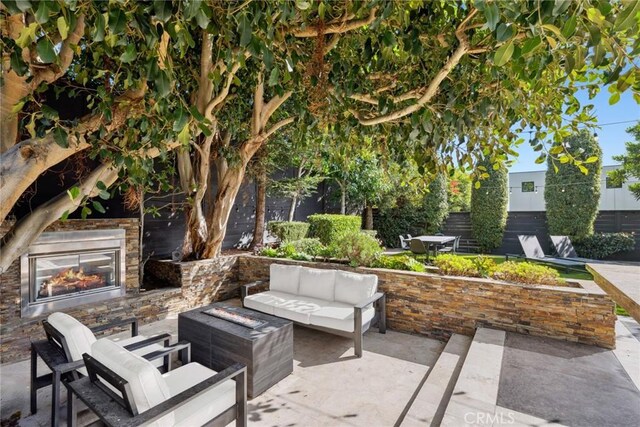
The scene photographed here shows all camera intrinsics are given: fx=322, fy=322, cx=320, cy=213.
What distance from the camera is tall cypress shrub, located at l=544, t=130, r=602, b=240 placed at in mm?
10602

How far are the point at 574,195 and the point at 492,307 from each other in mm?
9488

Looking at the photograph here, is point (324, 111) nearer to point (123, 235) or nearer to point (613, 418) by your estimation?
point (613, 418)

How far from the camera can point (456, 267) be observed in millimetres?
4785

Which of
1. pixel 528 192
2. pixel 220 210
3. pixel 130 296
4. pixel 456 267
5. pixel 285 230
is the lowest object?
pixel 130 296

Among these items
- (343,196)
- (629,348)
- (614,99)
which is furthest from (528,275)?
(343,196)

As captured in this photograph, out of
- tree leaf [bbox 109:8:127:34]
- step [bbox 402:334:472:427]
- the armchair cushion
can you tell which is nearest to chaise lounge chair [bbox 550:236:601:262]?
step [bbox 402:334:472:427]

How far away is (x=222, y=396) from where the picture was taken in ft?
8.04

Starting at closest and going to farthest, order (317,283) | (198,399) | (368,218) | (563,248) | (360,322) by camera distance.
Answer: (198,399)
(360,322)
(317,283)
(563,248)
(368,218)

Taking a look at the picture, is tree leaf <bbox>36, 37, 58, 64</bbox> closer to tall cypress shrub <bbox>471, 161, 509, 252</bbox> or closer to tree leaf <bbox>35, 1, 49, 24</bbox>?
tree leaf <bbox>35, 1, 49, 24</bbox>

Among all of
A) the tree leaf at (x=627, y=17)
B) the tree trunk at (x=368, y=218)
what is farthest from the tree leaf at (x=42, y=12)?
the tree trunk at (x=368, y=218)

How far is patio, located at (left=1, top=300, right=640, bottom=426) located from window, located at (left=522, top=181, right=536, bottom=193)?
16706 mm

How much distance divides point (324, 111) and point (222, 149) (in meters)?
3.34

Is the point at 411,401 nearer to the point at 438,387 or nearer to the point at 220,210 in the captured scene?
the point at 438,387

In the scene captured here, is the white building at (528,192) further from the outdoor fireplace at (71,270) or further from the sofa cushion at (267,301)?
the outdoor fireplace at (71,270)
